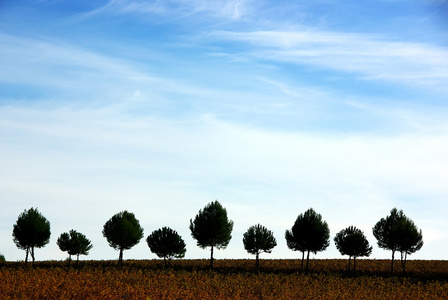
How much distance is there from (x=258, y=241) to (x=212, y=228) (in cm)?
672

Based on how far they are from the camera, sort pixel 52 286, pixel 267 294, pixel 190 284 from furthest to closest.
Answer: pixel 190 284, pixel 267 294, pixel 52 286

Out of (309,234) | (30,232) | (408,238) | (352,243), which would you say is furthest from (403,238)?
(30,232)

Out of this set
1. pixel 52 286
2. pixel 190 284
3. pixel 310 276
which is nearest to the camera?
pixel 52 286

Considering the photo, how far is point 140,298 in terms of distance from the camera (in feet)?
115

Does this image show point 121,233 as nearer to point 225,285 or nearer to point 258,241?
point 258,241

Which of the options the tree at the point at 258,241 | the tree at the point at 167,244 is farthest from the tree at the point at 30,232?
the tree at the point at 258,241

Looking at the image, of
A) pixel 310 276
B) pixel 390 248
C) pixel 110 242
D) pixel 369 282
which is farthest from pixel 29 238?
pixel 390 248

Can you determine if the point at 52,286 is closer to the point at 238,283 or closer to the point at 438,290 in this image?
the point at 238,283

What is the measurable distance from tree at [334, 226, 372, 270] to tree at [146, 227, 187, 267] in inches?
871

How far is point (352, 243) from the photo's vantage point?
230 ft

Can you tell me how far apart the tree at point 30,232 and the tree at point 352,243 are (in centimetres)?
4211

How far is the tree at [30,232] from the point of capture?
Answer: 234ft

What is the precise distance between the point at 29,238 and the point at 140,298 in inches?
1665

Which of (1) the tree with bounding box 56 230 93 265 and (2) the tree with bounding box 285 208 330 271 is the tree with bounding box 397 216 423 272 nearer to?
(2) the tree with bounding box 285 208 330 271
